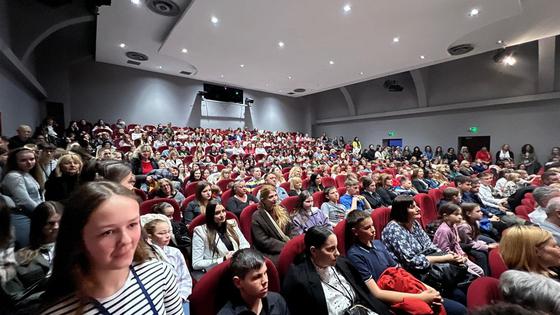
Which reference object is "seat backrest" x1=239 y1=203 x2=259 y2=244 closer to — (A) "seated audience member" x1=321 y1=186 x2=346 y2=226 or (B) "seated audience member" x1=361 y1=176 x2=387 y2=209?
(A) "seated audience member" x1=321 y1=186 x2=346 y2=226

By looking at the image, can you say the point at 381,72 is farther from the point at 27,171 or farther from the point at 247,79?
the point at 27,171

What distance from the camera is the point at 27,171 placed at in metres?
2.32

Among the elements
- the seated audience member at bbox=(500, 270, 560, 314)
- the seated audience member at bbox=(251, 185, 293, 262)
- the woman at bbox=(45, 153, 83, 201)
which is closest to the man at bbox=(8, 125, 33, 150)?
the woman at bbox=(45, 153, 83, 201)

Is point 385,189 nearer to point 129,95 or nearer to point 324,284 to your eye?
point 324,284

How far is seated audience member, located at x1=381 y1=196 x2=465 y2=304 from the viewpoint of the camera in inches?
79.1

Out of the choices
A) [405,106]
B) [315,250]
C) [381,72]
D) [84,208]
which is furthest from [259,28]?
[405,106]

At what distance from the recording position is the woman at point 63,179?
84.3 inches

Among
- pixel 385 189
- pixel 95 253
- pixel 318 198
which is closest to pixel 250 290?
pixel 95 253

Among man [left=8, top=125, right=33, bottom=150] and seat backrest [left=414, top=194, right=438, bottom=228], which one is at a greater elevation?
man [left=8, top=125, right=33, bottom=150]

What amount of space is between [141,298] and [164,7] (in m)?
6.90

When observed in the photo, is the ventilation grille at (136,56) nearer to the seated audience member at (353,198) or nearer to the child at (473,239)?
the seated audience member at (353,198)

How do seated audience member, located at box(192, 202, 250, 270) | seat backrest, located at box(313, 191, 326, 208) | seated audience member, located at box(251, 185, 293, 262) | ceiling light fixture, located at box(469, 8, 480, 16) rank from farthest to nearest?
ceiling light fixture, located at box(469, 8, 480, 16)
seat backrest, located at box(313, 191, 326, 208)
seated audience member, located at box(251, 185, 293, 262)
seated audience member, located at box(192, 202, 250, 270)

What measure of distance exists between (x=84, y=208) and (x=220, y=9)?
19.7 ft

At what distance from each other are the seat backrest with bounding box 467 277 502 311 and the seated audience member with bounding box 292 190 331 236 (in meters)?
1.48
